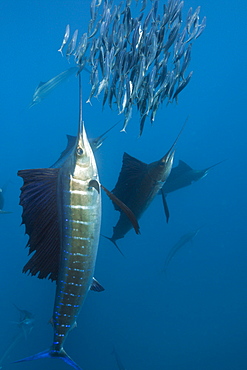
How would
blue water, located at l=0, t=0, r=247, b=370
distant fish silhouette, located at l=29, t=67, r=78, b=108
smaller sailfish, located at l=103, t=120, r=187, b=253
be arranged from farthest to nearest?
blue water, located at l=0, t=0, r=247, b=370, distant fish silhouette, located at l=29, t=67, r=78, b=108, smaller sailfish, located at l=103, t=120, r=187, b=253

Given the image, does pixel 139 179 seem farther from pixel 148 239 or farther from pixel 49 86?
pixel 148 239

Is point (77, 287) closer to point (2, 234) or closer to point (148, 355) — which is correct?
point (148, 355)

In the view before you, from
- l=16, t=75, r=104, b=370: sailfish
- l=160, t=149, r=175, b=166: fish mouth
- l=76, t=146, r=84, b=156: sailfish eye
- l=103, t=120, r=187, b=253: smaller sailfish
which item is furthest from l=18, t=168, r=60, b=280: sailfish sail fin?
l=160, t=149, r=175, b=166: fish mouth

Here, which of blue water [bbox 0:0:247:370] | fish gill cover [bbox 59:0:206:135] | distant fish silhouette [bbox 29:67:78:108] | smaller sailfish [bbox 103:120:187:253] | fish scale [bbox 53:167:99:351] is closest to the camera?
fish scale [bbox 53:167:99:351]

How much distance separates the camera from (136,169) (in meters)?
2.68

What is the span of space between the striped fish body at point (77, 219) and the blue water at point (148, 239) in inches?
221

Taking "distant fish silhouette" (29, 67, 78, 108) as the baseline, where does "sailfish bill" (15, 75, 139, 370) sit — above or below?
below

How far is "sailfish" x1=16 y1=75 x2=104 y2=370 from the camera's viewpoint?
66.4 inches

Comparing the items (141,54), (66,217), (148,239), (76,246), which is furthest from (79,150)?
(148,239)

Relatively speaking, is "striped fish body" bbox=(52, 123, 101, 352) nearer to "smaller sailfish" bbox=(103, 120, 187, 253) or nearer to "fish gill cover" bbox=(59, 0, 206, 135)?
"smaller sailfish" bbox=(103, 120, 187, 253)

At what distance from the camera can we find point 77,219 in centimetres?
168

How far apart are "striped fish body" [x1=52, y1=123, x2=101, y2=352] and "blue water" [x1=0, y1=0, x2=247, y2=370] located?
221 inches

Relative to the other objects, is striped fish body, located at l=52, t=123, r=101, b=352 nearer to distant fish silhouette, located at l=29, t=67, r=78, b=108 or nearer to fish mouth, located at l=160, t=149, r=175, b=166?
fish mouth, located at l=160, t=149, r=175, b=166

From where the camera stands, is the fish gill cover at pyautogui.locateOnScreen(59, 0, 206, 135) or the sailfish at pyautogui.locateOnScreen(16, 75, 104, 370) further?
the fish gill cover at pyautogui.locateOnScreen(59, 0, 206, 135)
